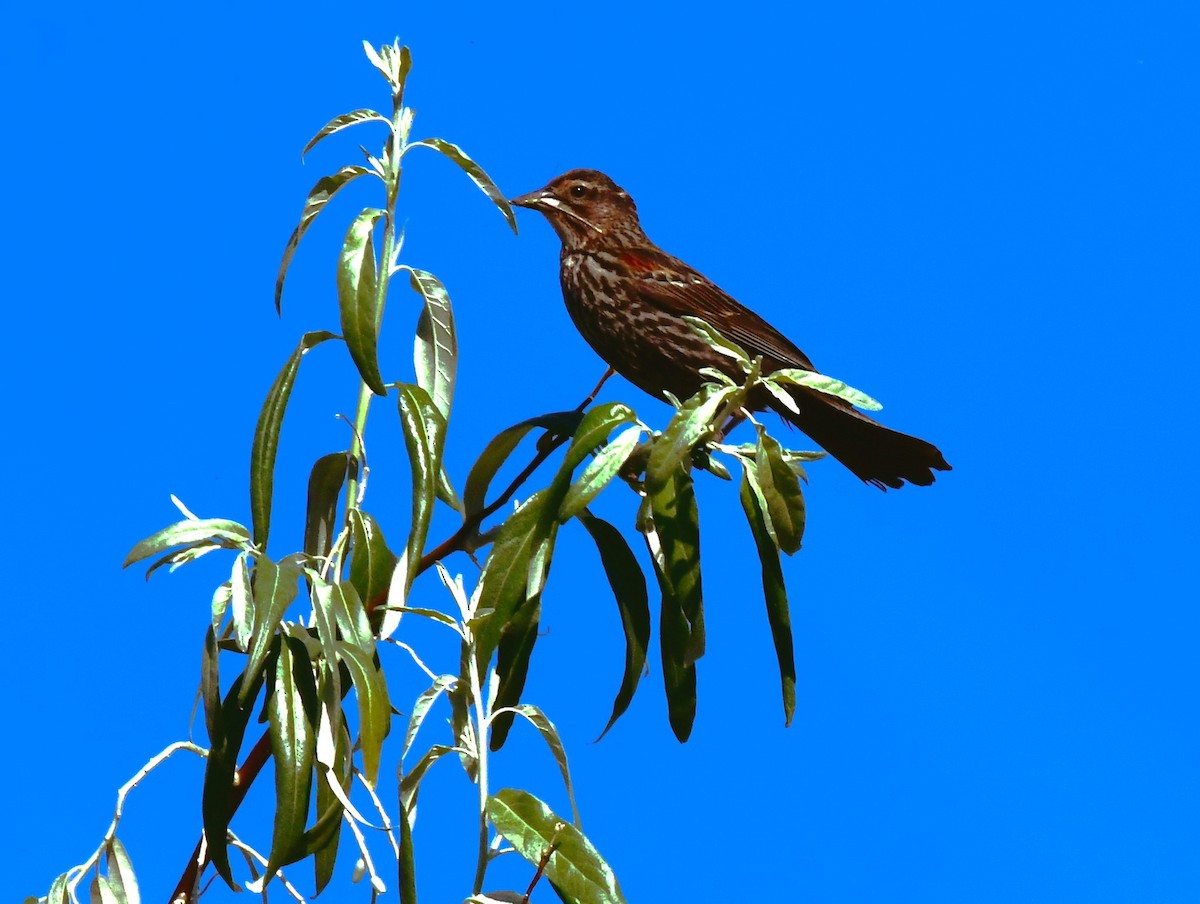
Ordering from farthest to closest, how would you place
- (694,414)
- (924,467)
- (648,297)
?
(648,297), (924,467), (694,414)

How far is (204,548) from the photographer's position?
2.54 metres

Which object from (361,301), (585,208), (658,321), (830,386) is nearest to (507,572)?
(361,301)

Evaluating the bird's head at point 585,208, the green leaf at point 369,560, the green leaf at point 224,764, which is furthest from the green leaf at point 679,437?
the bird's head at point 585,208

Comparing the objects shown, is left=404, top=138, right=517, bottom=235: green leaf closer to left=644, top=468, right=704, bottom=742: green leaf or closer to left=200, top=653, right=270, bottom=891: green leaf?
left=644, top=468, right=704, bottom=742: green leaf

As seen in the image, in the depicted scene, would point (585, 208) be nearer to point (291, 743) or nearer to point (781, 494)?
point (781, 494)

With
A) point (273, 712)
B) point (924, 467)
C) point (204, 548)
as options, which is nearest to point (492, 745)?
point (273, 712)

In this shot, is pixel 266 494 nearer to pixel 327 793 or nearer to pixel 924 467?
pixel 327 793

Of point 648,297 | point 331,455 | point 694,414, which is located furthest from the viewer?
point 648,297

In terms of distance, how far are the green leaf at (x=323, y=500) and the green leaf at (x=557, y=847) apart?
690mm

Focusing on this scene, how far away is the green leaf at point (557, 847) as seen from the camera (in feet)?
8.22

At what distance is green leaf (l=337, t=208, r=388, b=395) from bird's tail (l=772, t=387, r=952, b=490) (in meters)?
1.93

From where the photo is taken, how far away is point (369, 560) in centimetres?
271

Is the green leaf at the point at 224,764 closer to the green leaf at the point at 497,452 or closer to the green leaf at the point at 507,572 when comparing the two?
the green leaf at the point at 507,572

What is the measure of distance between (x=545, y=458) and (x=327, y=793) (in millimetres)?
826
